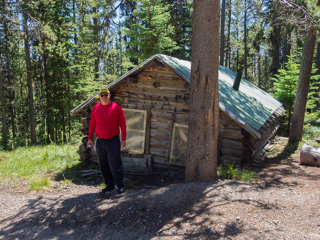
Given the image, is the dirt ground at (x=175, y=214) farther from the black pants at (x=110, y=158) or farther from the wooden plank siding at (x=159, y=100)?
the wooden plank siding at (x=159, y=100)

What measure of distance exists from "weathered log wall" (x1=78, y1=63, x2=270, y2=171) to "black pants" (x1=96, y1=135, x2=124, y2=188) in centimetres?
338

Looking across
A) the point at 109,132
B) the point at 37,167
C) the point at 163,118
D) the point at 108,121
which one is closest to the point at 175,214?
the point at 109,132

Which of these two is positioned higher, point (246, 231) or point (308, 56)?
point (308, 56)

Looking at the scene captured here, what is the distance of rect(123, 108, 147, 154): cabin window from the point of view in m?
9.28

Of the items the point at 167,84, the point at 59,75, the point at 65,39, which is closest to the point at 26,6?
the point at 65,39

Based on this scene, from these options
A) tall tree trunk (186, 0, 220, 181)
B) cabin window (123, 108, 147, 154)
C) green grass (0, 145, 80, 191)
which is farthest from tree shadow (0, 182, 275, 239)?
cabin window (123, 108, 147, 154)

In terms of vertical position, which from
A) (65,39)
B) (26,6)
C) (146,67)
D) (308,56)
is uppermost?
(26,6)

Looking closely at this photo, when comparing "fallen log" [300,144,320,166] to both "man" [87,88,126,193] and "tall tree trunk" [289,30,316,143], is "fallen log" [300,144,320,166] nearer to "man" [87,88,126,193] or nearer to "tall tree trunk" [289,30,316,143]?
"tall tree trunk" [289,30,316,143]

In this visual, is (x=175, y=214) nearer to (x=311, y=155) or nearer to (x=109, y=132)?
(x=109, y=132)

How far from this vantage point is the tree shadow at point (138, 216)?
415 centimetres

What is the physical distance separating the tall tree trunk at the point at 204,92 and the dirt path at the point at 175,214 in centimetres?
46

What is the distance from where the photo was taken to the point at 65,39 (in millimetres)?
19500

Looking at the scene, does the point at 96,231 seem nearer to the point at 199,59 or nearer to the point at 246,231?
the point at 246,231

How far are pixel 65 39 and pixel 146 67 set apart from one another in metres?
13.2
